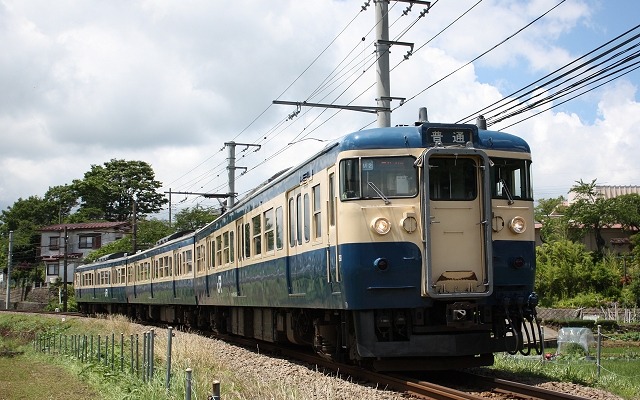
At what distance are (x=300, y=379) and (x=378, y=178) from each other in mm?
2702

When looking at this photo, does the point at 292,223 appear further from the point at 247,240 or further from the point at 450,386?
the point at 450,386

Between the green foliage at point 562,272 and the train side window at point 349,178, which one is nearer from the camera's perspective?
the train side window at point 349,178

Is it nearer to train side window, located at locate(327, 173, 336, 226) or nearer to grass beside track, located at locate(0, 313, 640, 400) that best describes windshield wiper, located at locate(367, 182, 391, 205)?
train side window, located at locate(327, 173, 336, 226)

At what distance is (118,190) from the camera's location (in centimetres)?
7750

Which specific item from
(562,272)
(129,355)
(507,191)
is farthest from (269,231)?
(562,272)

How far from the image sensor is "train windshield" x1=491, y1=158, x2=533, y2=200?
9.95 metres

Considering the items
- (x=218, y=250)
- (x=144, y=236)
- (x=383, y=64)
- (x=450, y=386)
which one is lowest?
(x=450, y=386)

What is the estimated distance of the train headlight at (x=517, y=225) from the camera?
9.85 metres

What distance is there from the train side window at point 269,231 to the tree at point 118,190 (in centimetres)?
6186

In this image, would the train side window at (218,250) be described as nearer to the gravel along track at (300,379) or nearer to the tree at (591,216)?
the gravel along track at (300,379)

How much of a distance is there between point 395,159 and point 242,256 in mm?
6458

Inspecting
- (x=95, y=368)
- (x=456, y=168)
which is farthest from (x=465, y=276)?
(x=95, y=368)

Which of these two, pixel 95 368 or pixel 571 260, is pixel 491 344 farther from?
pixel 571 260

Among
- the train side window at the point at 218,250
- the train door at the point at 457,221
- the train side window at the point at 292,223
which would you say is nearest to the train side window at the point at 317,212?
the train side window at the point at 292,223
